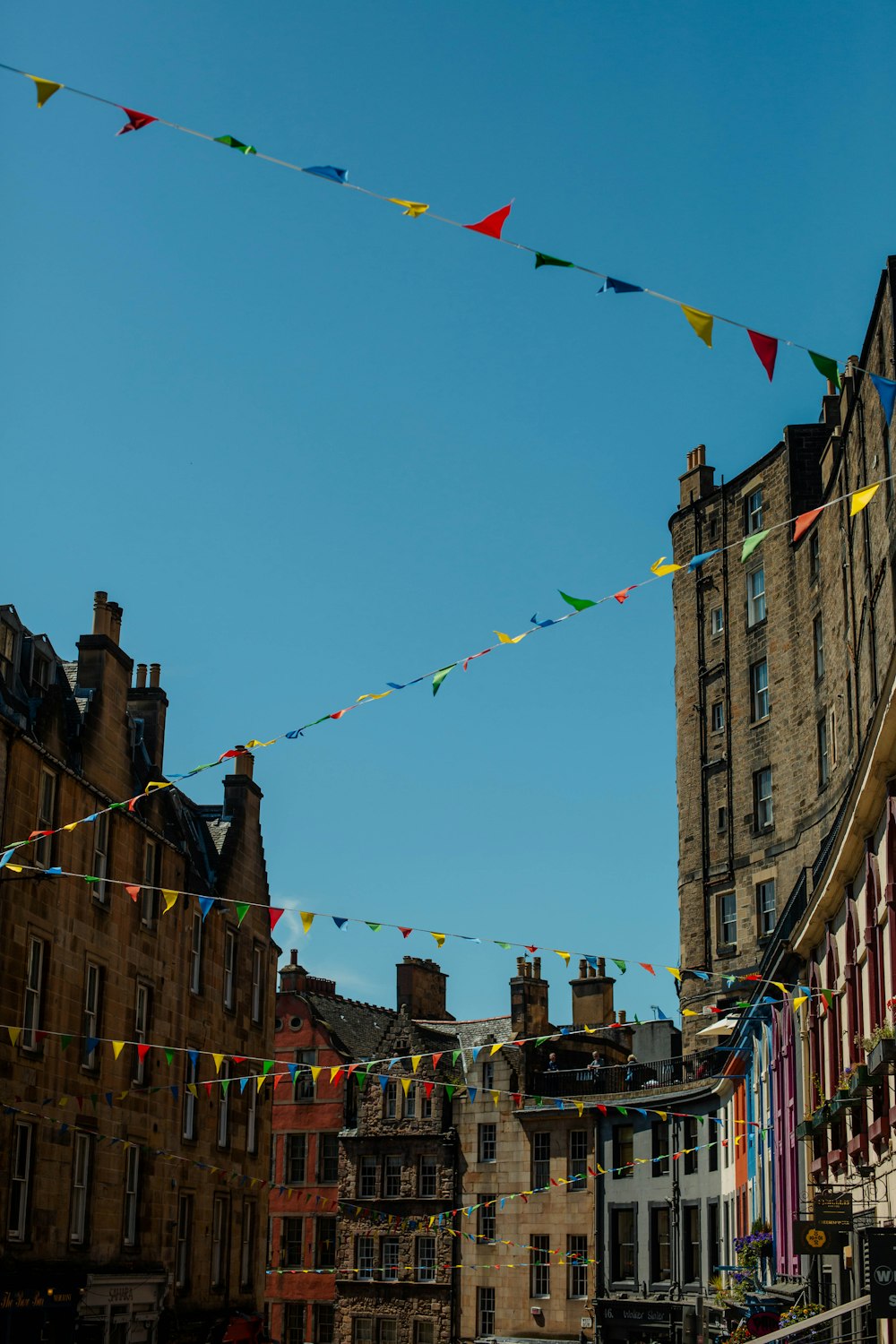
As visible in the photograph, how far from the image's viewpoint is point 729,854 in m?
43.7

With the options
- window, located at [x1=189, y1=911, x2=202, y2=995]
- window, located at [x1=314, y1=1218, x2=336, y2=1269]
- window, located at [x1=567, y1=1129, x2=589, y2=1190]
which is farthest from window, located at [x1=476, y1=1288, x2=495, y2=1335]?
window, located at [x1=189, y1=911, x2=202, y2=995]

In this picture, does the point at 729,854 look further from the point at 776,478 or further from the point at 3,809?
the point at 3,809

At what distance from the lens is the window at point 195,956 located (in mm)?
33812

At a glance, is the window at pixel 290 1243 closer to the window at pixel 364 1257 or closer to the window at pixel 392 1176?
the window at pixel 364 1257

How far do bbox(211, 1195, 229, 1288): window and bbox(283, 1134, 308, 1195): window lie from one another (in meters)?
22.2

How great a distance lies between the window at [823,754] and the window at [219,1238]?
17168 millimetres

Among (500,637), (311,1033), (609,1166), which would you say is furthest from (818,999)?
(311,1033)

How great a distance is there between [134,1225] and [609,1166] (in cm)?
2317

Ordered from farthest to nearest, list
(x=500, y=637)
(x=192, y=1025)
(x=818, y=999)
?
(x=192, y=1025) → (x=818, y=999) → (x=500, y=637)

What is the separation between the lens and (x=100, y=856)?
29.3 m

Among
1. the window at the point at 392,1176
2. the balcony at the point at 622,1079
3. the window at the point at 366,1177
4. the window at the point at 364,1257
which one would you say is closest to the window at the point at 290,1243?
the window at the point at 364,1257

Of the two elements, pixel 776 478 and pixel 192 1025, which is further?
pixel 776 478

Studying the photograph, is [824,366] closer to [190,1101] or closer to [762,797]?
[190,1101]

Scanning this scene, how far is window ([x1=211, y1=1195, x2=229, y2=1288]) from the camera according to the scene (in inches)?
1340
